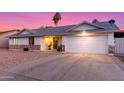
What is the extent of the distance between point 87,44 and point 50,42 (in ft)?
26.9

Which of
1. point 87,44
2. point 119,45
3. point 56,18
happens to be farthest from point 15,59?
point 56,18

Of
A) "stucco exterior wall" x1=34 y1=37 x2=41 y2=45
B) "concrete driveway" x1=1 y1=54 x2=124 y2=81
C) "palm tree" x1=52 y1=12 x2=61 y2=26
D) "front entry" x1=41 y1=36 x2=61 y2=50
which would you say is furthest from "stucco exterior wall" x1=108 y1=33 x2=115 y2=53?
"palm tree" x1=52 y1=12 x2=61 y2=26

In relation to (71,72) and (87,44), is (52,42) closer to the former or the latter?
(87,44)

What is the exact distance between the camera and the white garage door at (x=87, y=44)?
57.7 feet

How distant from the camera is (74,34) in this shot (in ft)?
62.5

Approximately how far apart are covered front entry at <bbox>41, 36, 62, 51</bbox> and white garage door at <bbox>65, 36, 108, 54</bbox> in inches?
175

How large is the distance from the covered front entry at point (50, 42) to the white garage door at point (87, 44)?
4.43 meters

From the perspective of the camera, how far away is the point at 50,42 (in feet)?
Answer: 82.1

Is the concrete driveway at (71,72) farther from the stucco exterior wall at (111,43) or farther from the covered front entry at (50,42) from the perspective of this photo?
the covered front entry at (50,42)

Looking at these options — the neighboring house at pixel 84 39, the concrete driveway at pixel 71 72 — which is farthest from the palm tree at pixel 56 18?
the concrete driveway at pixel 71 72
